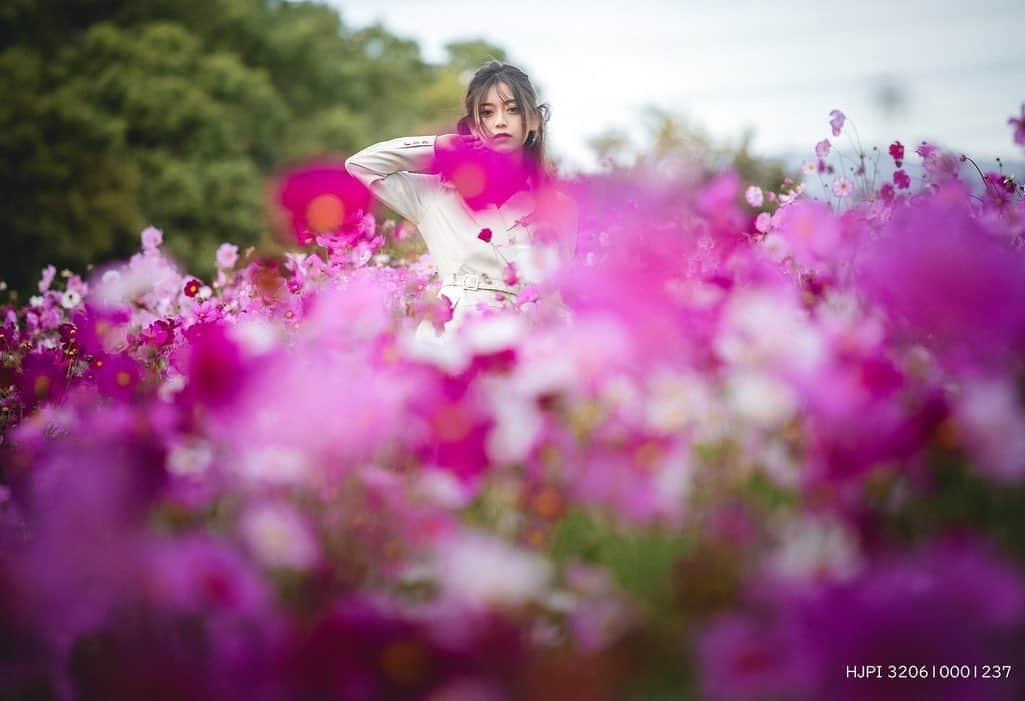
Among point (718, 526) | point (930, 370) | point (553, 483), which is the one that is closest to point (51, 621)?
point (553, 483)

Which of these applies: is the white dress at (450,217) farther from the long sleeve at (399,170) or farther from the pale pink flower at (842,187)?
the pale pink flower at (842,187)

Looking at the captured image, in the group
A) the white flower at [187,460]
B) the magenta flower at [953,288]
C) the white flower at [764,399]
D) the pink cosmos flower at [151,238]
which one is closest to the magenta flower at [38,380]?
the white flower at [187,460]

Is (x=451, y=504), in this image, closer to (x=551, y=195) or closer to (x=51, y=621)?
(x=51, y=621)

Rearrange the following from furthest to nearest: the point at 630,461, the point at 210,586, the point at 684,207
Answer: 1. the point at 684,207
2. the point at 630,461
3. the point at 210,586

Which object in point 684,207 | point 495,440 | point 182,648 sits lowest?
point 182,648

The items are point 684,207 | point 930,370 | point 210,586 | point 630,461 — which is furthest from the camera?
point 684,207

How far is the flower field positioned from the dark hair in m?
1.56

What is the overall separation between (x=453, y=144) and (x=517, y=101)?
300 mm

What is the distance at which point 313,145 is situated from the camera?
1669 centimetres

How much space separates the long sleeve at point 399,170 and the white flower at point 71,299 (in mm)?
1492

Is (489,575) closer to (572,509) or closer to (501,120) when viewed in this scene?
(572,509)

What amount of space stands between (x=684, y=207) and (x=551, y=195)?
1.42 feet

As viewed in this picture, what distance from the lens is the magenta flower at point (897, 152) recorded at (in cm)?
267

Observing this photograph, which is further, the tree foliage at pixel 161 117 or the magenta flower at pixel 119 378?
the tree foliage at pixel 161 117
